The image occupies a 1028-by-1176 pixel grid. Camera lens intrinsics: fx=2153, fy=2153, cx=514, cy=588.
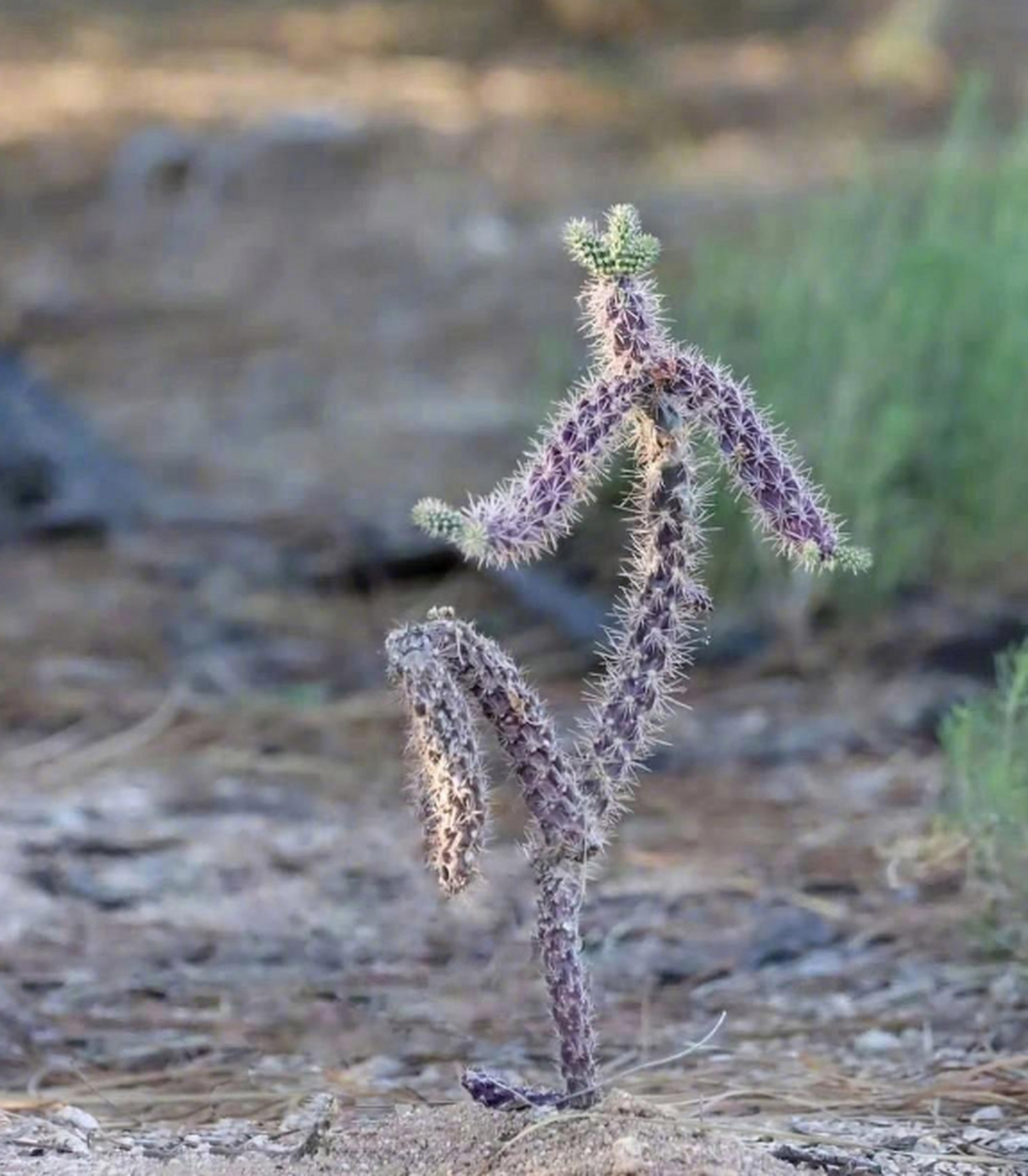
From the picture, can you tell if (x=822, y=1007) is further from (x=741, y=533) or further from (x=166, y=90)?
(x=166, y=90)

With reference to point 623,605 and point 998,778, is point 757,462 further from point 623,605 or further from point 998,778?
point 998,778

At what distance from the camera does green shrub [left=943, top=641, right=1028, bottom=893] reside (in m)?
3.29

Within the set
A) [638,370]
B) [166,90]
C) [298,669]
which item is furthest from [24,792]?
[166,90]

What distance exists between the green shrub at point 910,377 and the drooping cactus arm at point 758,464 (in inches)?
114

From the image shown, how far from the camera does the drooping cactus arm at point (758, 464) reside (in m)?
2.20

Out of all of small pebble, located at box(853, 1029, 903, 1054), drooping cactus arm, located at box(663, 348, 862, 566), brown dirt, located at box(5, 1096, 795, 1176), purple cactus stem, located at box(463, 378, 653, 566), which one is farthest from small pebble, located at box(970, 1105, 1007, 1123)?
purple cactus stem, located at box(463, 378, 653, 566)

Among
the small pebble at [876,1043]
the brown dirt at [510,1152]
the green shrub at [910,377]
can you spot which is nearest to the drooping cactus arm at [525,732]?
the brown dirt at [510,1152]

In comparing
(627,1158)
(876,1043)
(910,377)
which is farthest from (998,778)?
(910,377)

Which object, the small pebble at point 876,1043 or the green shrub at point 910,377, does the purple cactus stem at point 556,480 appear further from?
the green shrub at point 910,377

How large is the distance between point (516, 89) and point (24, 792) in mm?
7669

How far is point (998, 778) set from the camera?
129 inches

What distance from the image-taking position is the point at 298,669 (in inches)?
209

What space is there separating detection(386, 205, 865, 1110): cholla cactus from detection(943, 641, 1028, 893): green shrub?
1001 millimetres

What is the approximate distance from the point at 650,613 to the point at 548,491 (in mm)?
261
